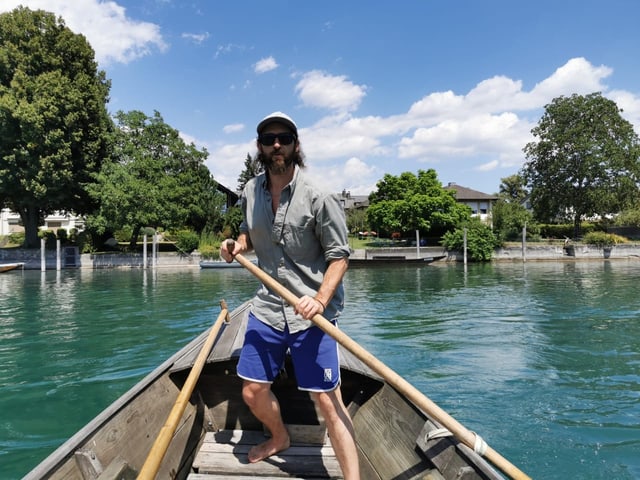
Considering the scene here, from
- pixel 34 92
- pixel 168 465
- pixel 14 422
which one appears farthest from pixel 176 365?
pixel 34 92

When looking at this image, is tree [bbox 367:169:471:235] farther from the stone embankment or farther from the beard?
the beard

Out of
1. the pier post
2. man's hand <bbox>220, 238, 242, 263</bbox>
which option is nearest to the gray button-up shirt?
man's hand <bbox>220, 238, 242, 263</bbox>

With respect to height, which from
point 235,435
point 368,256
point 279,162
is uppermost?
point 279,162

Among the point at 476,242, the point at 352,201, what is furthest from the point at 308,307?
the point at 352,201

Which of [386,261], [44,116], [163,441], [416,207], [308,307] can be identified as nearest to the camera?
[163,441]

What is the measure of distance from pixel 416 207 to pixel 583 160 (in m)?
16.6

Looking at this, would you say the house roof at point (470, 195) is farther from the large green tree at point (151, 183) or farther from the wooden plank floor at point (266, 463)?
the wooden plank floor at point (266, 463)

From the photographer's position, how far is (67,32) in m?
29.1

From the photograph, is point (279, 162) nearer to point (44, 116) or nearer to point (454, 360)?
point (454, 360)

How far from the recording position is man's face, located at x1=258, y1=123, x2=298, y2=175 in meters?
2.17

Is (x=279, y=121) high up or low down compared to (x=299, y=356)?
up

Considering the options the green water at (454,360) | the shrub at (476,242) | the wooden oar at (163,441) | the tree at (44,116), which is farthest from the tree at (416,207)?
the wooden oar at (163,441)

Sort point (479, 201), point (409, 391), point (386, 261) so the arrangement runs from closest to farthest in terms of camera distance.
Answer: point (409, 391), point (386, 261), point (479, 201)

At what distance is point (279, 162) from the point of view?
2.18m
